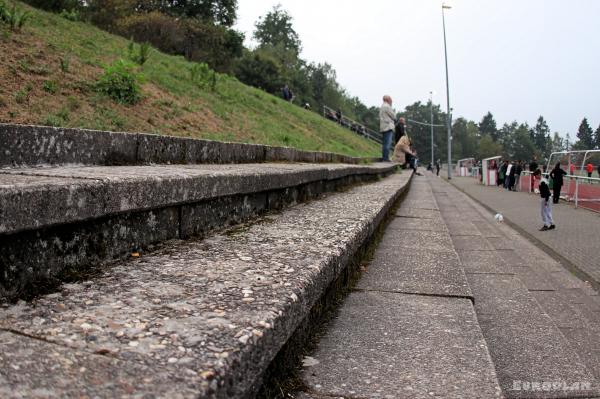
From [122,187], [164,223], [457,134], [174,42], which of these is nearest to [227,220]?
[164,223]

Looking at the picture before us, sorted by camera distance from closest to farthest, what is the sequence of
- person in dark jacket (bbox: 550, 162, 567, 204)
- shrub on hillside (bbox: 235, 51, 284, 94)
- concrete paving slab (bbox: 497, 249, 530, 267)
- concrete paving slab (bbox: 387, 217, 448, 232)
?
concrete paving slab (bbox: 387, 217, 448, 232)
concrete paving slab (bbox: 497, 249, 530, 267)
person in dark jacket (bbox: 550, 162, 567, 204)
shrub on hillside (bbox: 235, 51, 284, 94)

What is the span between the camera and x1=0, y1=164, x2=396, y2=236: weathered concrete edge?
1311mm

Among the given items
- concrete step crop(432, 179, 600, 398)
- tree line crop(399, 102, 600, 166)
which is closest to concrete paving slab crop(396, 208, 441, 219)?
concrete step crop(432, 179, 600, 398)

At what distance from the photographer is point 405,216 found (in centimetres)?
602

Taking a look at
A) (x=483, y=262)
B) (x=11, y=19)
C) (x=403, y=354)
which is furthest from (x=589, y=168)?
(x=403, y=354)

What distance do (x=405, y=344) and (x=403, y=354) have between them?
10 cm

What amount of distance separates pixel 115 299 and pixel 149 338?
0.29m

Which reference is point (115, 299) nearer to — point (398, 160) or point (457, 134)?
point (398, 160)

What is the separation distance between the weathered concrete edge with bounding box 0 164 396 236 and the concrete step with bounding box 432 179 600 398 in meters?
1.53

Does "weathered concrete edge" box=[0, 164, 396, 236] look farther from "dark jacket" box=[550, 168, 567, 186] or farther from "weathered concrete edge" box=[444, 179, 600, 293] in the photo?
"dark jacket" box=[550, 168, 567, 186]

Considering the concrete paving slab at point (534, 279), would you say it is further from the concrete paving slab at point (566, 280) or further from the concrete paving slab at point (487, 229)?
the concrete paving slab at point (487, 229)

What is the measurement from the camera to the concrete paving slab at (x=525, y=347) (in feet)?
6.72

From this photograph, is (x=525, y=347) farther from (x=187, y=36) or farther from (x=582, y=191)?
(x=187, y=36)

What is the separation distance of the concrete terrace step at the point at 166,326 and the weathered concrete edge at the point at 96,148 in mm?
1035
